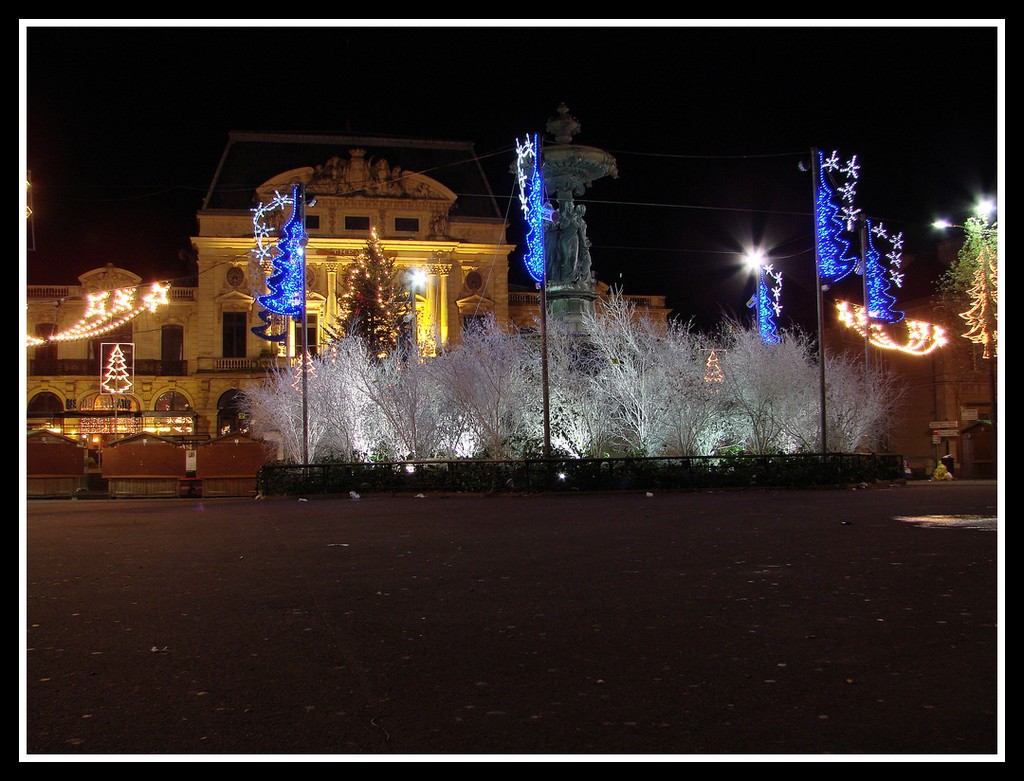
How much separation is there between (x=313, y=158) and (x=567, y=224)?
32067 mm

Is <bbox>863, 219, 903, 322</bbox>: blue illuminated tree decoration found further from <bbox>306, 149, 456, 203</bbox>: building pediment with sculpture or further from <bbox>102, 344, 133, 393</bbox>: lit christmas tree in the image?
<bbox>306, 149, 456, 203</bbox>: building pediment with sculpture

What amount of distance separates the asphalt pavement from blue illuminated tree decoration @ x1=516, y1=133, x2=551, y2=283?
1246 cm

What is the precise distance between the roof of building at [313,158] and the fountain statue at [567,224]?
25999 mm

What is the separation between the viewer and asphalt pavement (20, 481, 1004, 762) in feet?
14.9

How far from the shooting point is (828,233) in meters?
24.9

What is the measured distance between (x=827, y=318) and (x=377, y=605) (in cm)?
5376

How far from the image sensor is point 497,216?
212 ft

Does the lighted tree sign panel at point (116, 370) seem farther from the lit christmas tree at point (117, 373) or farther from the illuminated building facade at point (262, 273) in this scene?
the illuminated building facade at point (262, 273)

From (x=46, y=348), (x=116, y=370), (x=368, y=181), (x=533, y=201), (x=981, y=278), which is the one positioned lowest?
(x=116, y=370)

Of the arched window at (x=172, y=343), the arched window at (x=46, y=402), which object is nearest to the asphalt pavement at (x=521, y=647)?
the arched window at (x=46, y=402)

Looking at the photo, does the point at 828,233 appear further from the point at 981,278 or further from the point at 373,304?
the point at 373,304

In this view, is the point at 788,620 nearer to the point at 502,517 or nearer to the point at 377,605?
the point at 377,605

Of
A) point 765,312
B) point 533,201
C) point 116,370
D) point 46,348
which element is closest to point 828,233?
point 765,312

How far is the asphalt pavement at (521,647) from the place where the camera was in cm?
453
